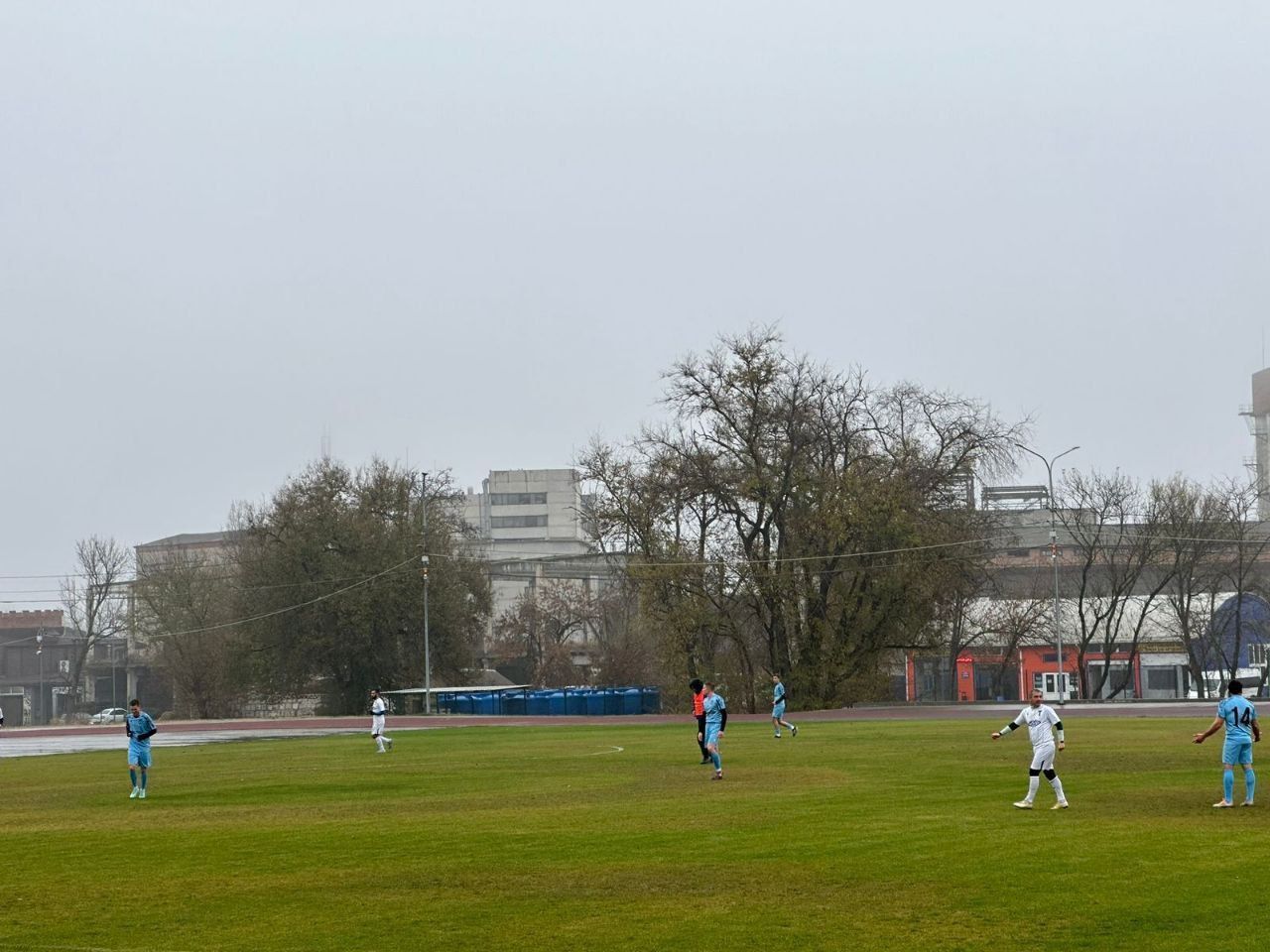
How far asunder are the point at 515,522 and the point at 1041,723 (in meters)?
164

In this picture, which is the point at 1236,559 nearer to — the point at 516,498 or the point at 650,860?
the point at 650,860

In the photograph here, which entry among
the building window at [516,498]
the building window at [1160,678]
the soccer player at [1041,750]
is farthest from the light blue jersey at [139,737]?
the building window at [516,498]

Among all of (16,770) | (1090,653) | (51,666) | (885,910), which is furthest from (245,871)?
(51,666)

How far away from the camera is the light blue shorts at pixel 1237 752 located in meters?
22.8

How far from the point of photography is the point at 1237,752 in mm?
22859

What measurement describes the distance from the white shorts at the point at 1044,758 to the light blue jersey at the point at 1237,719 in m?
2.49

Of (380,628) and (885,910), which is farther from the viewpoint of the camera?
(380,628)

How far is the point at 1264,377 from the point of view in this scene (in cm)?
14462

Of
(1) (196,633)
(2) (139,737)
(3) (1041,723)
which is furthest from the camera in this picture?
(1) (196,633)

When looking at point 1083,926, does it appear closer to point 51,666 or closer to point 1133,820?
point 1133,820

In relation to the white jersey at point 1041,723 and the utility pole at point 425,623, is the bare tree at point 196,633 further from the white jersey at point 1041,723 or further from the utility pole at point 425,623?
the white jersey at point 1041,723

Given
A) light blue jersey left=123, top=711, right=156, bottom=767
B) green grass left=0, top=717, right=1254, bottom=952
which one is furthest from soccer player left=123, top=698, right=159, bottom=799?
green grass left=0, top=717, right=1254, bottom=952

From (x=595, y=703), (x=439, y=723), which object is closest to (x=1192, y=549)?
(x=595, y=703)

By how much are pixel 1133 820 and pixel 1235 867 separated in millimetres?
4877
